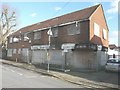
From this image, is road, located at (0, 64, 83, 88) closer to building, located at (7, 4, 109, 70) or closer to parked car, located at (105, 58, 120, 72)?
building, located at (7, 4, 109, 70)

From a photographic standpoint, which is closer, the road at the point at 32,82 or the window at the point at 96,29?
the road at the point at 32,82

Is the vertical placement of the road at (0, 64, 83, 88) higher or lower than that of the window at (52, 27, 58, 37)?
lower

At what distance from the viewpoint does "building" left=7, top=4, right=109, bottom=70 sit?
79.7ft

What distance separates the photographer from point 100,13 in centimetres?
2827

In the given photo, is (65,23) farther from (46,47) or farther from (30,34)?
(30,34)

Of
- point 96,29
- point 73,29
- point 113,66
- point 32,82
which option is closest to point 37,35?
point 73,29

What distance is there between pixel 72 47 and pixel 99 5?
714 centimetres

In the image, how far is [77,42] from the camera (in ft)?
82.6

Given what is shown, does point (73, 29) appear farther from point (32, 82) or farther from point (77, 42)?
point (32, 82)

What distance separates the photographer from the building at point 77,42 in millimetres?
24281

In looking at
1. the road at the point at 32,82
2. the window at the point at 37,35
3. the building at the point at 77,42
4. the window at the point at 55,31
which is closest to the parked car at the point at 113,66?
the building at the point at 77,42

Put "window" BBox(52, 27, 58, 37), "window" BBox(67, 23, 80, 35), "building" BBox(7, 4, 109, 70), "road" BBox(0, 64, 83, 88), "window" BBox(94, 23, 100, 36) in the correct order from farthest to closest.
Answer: "window" BBox(52, 27, 58, 37), "window" BBox(94, 23, 100, 36), "window" BBox(67, 23, 80, 35), "building" BBox(7, 4, 109, 70), "road" BBox(0, 64, 83, 88)

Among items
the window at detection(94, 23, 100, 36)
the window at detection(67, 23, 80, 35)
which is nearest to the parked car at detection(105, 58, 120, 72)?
the window at detection(94, 23, 100, 36)

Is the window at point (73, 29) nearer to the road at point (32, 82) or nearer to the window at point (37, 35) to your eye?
the window at point (37, 35)
